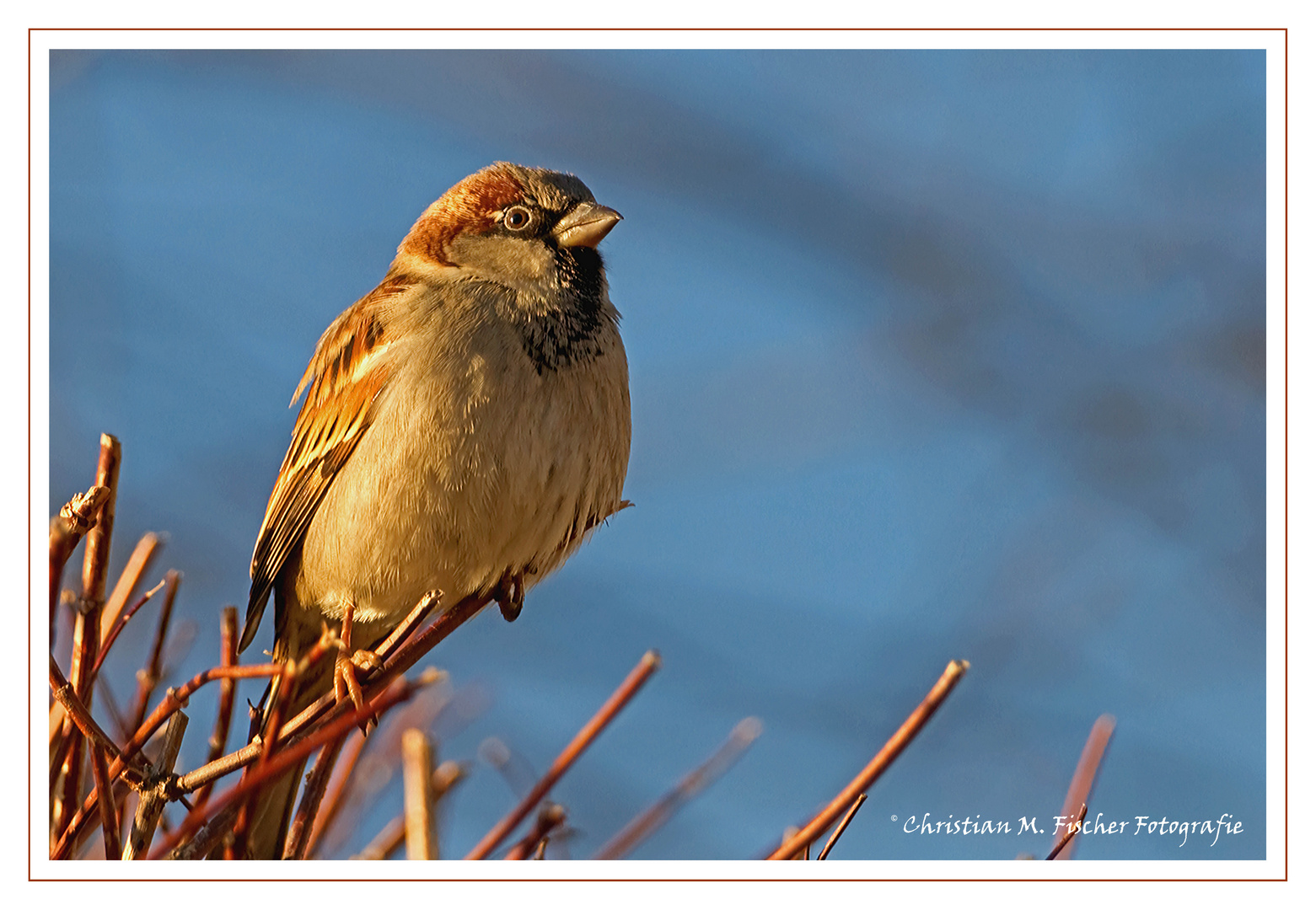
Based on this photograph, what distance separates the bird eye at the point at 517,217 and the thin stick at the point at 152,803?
6.38ft

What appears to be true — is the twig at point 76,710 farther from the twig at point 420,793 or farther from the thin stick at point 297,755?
the twig at point 420,793

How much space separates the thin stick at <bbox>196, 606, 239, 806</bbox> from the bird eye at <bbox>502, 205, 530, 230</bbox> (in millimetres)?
1717

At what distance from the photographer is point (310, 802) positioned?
232 cm

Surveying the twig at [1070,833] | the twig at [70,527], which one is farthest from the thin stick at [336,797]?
the twig at [1070,833]

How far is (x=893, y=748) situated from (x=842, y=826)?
1.20 ft

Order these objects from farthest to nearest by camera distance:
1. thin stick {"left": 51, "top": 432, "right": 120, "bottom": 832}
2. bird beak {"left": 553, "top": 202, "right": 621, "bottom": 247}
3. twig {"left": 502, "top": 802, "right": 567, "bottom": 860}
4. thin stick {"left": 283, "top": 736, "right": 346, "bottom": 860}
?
bird beak {"left": 553, "top": 202, "right": 621, "bottom": 247}, thin stick {"left": 283, "top": 736, "right": 346, "bottom": 860}, thin stick {"left": 51, "top": 432, "right": 120, "bottom": 832}, twig {"left": 502, "top": 802, "right": 567, "bottom": 860}

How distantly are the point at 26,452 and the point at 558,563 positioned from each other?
1461 millimetres

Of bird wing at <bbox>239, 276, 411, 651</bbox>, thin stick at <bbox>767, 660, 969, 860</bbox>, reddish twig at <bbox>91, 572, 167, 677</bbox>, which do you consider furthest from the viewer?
bird wing at <bbox>239, 276, 411, 651</bbox>

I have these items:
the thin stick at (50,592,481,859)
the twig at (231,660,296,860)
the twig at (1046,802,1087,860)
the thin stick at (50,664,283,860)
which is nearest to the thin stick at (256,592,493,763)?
the thin stick at (50,592,481,859)

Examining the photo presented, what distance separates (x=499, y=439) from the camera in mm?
3100

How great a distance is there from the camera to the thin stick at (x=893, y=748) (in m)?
1.65

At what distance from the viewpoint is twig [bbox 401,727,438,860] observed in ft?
5.19

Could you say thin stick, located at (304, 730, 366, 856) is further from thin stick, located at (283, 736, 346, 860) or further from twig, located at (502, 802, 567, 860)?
twig, located at (502, 802, 567, 860)
